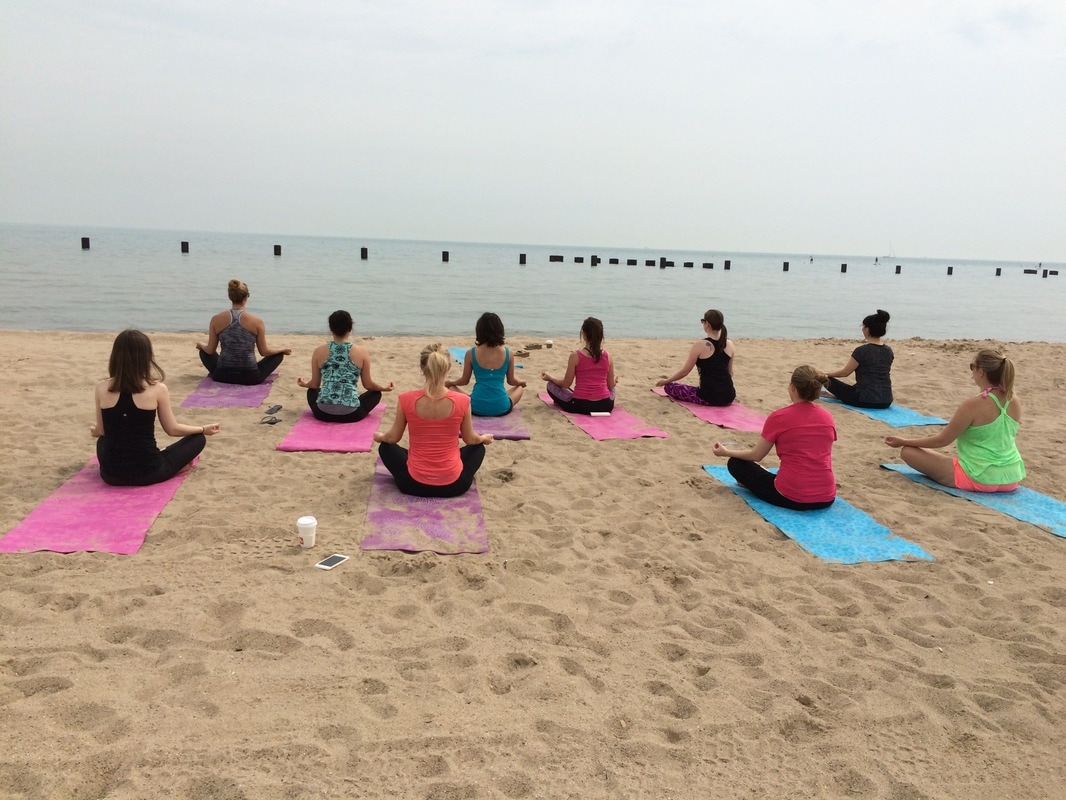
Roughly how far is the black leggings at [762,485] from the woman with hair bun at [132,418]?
148 inches

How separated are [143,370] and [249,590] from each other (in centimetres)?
184

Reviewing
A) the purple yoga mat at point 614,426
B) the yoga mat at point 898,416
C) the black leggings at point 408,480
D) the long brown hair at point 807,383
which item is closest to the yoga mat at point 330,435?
the black leggings at point 408,480

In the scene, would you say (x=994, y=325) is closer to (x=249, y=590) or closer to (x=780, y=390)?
(x=780, y=390)

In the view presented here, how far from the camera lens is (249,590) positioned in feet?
11.8

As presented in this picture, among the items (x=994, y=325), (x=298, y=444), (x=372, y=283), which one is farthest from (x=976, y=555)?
(x=372, y=283)

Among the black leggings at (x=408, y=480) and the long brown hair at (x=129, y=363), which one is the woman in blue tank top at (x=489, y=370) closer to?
the black leggings at (x=408, y=480)

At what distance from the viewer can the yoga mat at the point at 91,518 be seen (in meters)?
3.94

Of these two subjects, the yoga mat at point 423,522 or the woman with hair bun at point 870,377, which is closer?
the yoga mat at point 423,522

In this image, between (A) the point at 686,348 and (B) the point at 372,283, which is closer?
(A) the point at 686,348

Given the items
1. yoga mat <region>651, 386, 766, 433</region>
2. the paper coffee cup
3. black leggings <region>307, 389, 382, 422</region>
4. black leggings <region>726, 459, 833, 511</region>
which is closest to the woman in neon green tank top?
black leggings <region>726, 459, 833, 511</region>

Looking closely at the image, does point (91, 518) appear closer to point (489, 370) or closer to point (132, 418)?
point (132, 418)

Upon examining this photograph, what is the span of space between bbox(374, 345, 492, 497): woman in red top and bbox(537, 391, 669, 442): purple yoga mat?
2.00m

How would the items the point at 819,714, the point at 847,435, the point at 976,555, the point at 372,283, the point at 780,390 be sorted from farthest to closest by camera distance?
the point at 372,283
the point at 780,390
the point at 847,435
the point at 976,555
the point at 819,714

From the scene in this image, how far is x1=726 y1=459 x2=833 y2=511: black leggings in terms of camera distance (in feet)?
16.3
